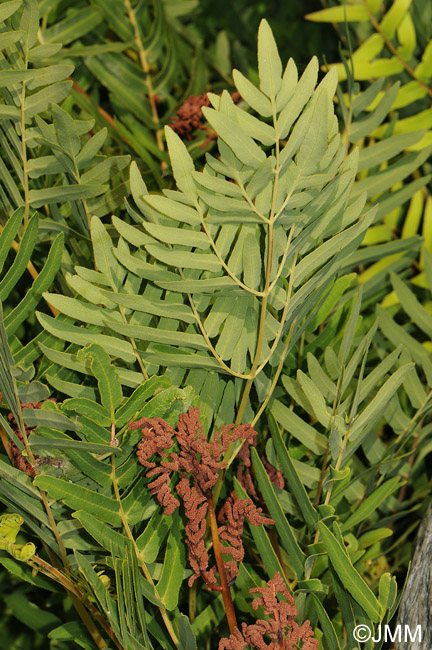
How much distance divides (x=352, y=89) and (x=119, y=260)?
0.21 metres

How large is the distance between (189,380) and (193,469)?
0.18ft

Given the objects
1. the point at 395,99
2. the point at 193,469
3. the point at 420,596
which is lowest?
the point at 420,596

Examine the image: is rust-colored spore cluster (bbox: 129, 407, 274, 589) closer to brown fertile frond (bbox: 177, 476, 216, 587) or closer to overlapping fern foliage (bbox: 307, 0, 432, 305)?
brown fertile frond (bbox: 177, 476, 216, 587)

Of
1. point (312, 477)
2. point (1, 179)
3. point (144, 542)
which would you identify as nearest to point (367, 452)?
point (312, 477)

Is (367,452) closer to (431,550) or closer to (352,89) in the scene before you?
(431,550)

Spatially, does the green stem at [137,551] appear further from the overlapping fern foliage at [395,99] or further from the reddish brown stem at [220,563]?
the overlapping fern foliage at [395,99]

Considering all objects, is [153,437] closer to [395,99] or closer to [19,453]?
[19,453]

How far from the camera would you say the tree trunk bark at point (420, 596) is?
361mm

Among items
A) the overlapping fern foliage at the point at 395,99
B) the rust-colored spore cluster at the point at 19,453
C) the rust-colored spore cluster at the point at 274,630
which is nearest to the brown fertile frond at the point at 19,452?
the rust-colored spore cluster at the point at 19,453

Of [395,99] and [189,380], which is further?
[395,99]

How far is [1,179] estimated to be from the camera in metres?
0.39

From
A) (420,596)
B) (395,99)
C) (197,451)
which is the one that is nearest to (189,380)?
(197,451)

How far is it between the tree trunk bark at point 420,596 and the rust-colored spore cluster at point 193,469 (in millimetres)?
99

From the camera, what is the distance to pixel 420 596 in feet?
A: 1.22
